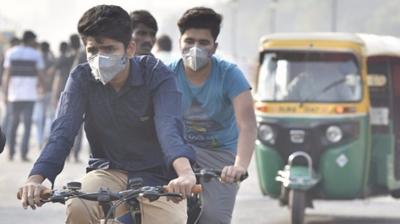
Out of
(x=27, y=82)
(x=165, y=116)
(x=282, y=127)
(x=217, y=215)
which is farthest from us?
(x=27, y=82)

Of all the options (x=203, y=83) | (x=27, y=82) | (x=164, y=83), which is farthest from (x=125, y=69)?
(x=27, y=82)

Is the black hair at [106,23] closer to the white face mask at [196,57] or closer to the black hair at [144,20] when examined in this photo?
the white face mask at [196,57]

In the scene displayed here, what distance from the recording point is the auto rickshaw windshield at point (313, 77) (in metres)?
11.6

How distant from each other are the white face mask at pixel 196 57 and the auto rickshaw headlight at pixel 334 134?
4413 mm

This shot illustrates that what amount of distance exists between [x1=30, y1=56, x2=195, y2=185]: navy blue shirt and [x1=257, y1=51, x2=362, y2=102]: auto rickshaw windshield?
19.7ft

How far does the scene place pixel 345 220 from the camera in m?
12.5

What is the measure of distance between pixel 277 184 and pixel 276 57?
1.07m

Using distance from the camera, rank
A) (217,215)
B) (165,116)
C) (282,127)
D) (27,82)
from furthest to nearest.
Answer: (27,82) → (282,127) → (217,215) → (165,116)

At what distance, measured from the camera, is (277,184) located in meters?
11.8

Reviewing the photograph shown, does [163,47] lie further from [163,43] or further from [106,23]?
[106,23]

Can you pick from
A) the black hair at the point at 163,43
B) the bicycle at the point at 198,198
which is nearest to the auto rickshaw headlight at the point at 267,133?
the black hair at the point at 163,43

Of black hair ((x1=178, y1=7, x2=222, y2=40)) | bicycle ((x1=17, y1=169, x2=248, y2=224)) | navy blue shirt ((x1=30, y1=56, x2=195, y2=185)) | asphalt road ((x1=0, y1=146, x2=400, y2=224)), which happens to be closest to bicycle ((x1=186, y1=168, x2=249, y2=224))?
navy blue shirt ((x1=30, y1=56, x2=195, y2=185))

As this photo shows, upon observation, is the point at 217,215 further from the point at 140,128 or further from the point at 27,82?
the point at 27,82

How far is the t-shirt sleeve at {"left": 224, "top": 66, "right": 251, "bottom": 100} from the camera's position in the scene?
7.07 meters
